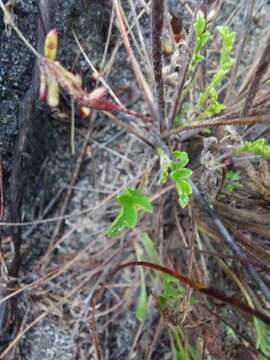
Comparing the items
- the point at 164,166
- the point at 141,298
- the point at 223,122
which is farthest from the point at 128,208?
the point at 141,298

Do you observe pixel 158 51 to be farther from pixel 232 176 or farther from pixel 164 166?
pixel 232 176

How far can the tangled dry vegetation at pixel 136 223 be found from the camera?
1117 millimetres

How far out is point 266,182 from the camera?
36.9 inches

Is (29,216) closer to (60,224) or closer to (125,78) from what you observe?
(60,224)

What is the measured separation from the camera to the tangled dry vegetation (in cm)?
112

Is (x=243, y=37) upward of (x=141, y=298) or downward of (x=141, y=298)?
upward

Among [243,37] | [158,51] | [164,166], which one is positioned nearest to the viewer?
[158,51]

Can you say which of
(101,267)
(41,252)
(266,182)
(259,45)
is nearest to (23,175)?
(41,252)

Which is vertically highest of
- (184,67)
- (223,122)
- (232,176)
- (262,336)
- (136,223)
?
(184,67)

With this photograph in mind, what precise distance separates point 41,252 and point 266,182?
708 millimetres

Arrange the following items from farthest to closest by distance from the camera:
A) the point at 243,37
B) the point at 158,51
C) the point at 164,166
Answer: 1. the point at 243,37
2. the point at 164,166
3. the point at 158,51

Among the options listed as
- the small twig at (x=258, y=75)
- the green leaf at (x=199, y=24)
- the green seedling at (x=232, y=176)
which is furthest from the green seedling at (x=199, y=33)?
the green seedling at (x=232, y=176)

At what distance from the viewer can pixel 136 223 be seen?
1.18m

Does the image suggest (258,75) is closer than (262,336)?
Yes
